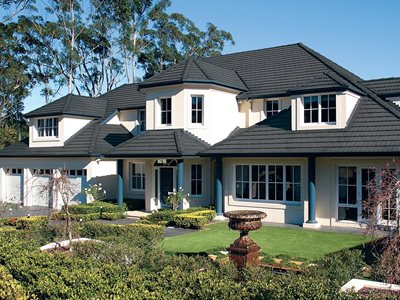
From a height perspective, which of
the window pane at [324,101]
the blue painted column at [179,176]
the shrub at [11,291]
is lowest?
the shrub at [11,291]

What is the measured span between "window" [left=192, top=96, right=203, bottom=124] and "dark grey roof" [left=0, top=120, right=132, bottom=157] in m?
6.73

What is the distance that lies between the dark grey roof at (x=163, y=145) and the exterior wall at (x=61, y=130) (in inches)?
267

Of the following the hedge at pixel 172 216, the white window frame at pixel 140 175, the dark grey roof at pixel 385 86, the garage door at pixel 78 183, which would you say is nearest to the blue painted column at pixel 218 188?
the hedge at pixel 172 216

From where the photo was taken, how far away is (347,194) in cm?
1833

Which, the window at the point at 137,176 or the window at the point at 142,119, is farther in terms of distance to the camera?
the window at the point at 142,119

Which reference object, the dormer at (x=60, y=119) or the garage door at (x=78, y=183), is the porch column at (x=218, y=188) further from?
the dormer at (x=60, y=119)

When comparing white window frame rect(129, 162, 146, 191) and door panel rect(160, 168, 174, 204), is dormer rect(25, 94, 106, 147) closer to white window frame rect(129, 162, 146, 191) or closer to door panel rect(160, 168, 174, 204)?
white window frame rect(129, 162, 146, 191)

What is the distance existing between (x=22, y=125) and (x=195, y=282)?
4932cm

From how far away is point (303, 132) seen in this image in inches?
780

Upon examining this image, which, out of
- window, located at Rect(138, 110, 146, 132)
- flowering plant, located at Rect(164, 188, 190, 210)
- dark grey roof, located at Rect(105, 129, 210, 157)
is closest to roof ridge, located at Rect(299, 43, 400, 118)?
dark grey roof, located at Rect(105, 129, 210, 157)

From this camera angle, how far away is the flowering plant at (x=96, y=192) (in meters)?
25.2

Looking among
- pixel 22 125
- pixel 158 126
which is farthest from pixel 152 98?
pixel 22 125

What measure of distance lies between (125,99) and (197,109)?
33.7 ft

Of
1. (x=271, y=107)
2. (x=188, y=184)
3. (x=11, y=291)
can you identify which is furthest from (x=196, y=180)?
(x=11, y=291)
